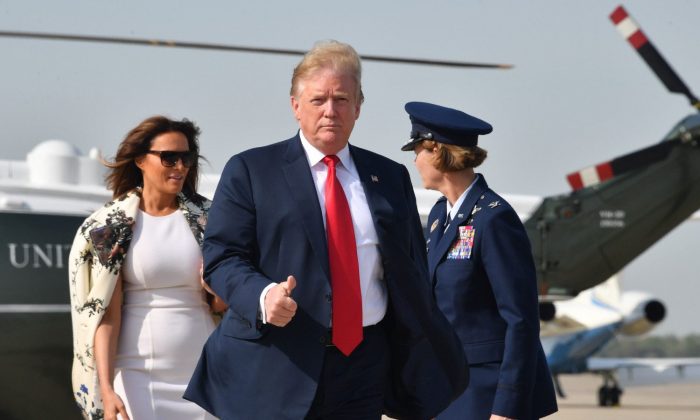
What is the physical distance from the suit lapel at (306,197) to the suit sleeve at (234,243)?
10 cm

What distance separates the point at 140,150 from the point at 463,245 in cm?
114

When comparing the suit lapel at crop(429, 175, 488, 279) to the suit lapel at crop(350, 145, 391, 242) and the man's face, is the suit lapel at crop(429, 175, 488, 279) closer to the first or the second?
the suit lapel at crop(350, 145, 391, 242)

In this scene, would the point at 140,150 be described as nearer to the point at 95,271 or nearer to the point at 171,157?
the point at 171,157

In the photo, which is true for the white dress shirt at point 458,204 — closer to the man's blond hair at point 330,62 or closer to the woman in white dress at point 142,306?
the woman in white dress at point 142,306

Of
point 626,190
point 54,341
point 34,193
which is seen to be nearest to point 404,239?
point 54,341

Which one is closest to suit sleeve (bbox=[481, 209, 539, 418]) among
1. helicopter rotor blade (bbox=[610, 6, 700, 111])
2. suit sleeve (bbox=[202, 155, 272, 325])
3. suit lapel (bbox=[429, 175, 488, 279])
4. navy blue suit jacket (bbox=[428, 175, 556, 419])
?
navy blue suit jacket (bbox=[428, 175, 556, 419])

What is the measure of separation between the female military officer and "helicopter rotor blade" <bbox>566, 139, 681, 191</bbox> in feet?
37.5

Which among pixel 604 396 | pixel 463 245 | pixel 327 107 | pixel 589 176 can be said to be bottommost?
pixel 604 396

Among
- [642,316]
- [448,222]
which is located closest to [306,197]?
[448,222]

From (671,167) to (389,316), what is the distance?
13811 millimetres

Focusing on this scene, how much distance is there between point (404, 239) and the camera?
2.88 metres

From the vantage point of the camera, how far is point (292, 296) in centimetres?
270

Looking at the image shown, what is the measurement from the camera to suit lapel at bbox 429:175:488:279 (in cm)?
384

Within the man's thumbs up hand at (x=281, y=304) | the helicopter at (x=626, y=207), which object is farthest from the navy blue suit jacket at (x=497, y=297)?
the helicopter at (x=626, y=207)
